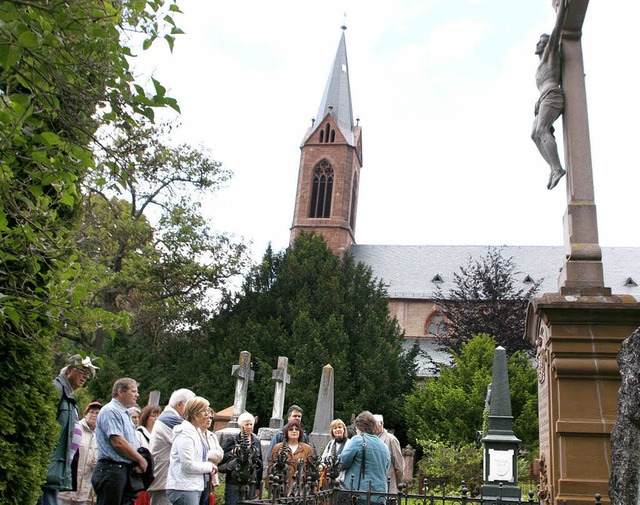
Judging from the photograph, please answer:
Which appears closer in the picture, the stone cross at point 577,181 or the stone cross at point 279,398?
the stone cross at point 577,181

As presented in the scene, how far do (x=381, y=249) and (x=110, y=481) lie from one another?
4025 centimetres

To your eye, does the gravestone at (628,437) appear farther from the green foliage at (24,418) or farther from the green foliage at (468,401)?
the green foliage at (468,401)

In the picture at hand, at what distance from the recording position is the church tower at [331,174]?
144 ft

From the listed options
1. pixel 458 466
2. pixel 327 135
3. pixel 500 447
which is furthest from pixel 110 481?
pixel 327 135

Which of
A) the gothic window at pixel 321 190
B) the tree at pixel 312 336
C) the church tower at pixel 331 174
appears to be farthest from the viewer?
the gothic window at pixel 321 190

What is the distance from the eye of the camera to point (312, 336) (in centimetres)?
2925

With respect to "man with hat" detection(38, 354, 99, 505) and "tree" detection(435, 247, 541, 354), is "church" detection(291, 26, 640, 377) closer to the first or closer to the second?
"tree" detection(435, 247, 541, 354)

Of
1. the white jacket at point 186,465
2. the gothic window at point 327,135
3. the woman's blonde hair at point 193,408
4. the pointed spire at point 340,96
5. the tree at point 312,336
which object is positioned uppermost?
the pointed spire at point 340,96

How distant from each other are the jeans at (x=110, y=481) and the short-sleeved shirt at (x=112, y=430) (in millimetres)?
64

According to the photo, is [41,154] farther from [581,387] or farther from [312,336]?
[312,336]

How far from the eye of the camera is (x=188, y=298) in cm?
2369

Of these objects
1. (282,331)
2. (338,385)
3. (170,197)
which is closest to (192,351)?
(282,331)

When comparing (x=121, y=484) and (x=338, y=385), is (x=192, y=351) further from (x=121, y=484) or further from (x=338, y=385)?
(x=121, y=484)

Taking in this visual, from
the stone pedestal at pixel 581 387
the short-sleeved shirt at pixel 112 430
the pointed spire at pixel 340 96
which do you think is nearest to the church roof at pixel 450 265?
the pointed spire at pixel 340 96
